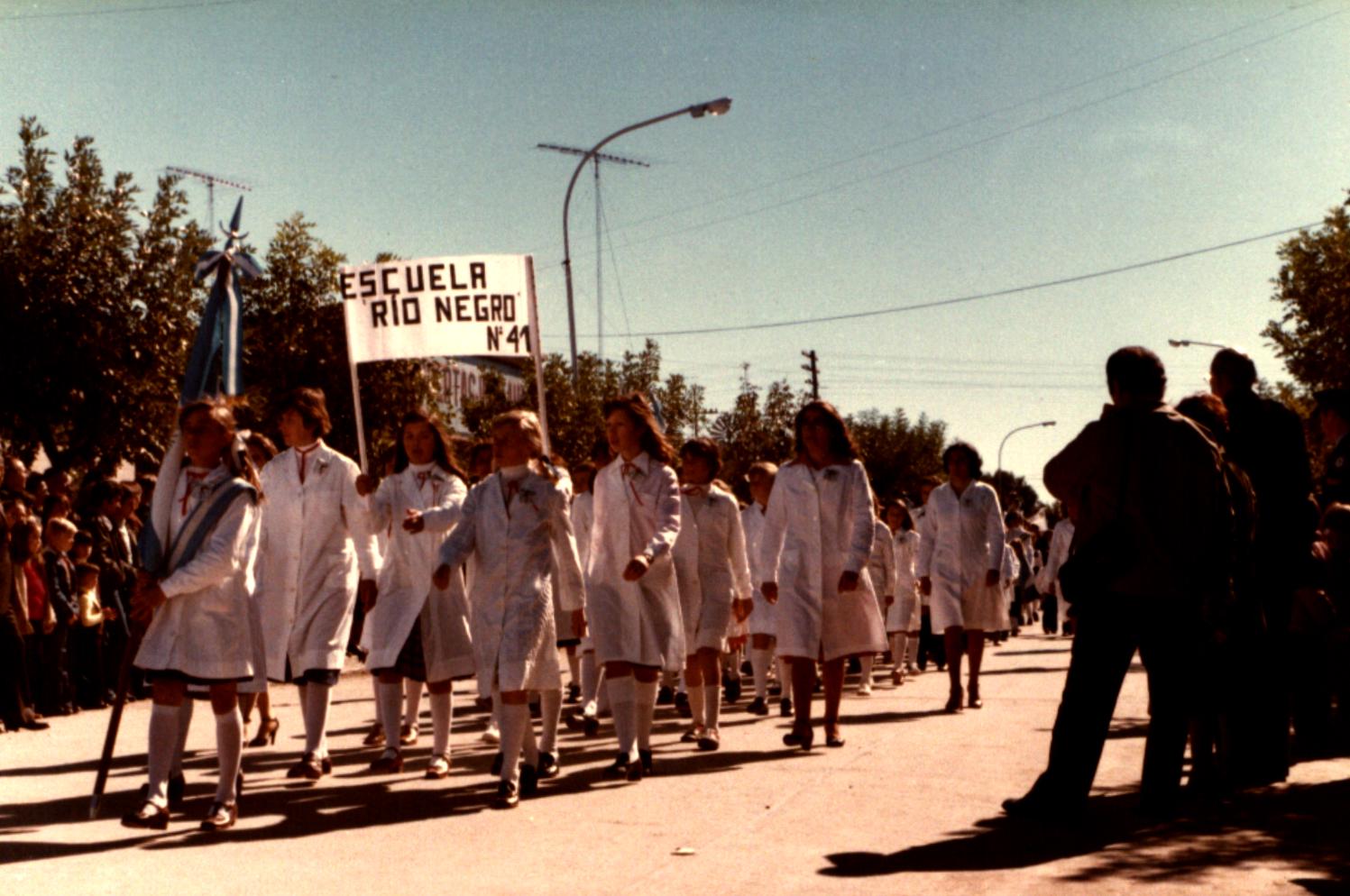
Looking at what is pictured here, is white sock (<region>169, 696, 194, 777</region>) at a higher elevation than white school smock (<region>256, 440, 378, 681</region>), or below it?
below

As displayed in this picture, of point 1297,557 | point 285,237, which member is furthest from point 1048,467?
point 285,237

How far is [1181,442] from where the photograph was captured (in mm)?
7336

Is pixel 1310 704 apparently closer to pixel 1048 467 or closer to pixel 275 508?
pixel 1048 467

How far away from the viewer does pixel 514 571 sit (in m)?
8.68

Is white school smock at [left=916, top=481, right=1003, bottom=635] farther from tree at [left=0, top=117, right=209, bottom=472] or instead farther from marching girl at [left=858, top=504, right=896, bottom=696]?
tree at [left=0, top=117, right=209, bottom=472]

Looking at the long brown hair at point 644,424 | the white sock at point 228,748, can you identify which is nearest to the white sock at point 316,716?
the white sock at point 228,748

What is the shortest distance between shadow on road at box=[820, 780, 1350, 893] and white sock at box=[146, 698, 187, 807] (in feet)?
10.4

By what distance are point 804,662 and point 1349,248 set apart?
32980 mm

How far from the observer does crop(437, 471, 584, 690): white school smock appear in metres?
8.56

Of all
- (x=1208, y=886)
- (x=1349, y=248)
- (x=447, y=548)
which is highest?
(x=1349, y=248)

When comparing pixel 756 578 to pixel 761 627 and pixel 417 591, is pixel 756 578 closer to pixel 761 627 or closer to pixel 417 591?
pixel 761 627

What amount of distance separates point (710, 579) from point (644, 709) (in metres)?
2.04

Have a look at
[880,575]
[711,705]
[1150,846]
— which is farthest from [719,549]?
[880,575]

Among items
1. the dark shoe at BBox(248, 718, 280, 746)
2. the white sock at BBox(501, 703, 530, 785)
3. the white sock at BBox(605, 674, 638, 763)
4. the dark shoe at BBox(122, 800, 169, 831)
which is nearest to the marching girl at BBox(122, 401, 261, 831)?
the dark shoe at BBox(122, 800, 169, 831)
